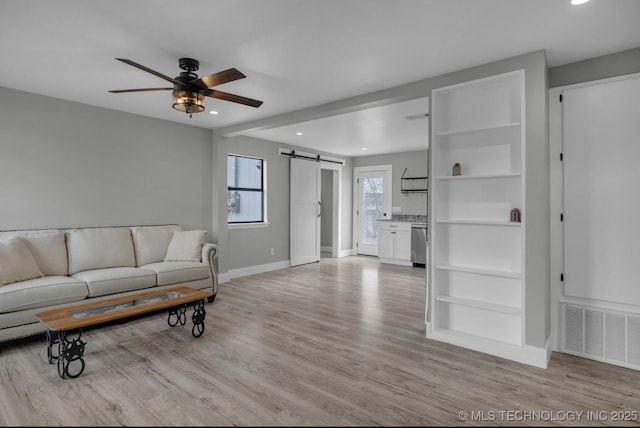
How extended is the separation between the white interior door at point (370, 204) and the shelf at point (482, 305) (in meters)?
4.78

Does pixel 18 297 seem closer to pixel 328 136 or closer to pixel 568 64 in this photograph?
pixel 328 136

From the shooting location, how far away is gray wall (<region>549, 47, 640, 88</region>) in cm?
264

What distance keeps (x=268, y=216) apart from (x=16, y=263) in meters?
3.74

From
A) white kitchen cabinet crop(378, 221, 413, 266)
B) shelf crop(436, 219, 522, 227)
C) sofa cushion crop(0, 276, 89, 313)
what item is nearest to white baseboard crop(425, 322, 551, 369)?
shelf crop(436, 219, 522, 227)

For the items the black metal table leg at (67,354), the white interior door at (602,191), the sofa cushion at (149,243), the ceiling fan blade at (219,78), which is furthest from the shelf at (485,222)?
the sofa cushion at (149,243)

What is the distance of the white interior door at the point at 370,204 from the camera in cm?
795

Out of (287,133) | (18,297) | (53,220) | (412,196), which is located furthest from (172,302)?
(412,196)

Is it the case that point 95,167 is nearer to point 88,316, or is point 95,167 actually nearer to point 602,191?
point 88,316

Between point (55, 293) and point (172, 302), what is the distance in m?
1.14

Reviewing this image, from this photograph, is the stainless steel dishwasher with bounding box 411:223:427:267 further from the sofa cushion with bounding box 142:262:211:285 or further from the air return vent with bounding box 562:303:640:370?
the sofa cushion with bounding box 142:262:211:285

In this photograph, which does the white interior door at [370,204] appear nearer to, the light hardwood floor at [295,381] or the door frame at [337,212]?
the door frame at [337,212]

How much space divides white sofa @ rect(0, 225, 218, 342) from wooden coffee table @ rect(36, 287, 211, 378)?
0.37 meters

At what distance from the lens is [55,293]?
122 inches

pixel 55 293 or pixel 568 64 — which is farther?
pixel 55 293
